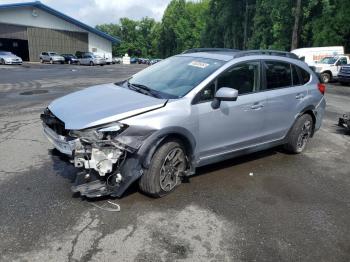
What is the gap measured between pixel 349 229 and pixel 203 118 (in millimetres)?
2083

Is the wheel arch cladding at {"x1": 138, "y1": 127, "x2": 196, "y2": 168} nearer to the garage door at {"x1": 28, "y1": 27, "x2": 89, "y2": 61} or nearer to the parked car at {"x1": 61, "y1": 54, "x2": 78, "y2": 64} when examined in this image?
the parked car at {"x1": 61, "y1": 54, "x2": 78, "y2": 64}

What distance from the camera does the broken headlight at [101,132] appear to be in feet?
12.2

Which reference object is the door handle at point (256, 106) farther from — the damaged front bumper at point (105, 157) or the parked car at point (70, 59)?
the parked car at point (70, 59)

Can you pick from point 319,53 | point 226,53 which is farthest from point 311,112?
point 319,53

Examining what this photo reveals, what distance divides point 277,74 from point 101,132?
10.3 ft

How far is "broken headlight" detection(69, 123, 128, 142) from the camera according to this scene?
12.2 ft

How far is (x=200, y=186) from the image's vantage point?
15.2 feet

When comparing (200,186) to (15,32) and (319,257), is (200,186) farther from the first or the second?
(15,32)

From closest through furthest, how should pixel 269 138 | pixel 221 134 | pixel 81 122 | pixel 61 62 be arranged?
pixel 81 122, pixel 221 134, pixel 269 138, pixel 61 62

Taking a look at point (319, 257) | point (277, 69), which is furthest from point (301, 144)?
point (319, 257)

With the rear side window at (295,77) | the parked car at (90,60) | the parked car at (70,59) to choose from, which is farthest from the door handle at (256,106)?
the parked car at (70,59)

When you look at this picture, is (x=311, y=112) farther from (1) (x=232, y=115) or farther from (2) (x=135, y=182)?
(2) (x=135, y=182)

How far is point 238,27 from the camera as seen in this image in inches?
2159

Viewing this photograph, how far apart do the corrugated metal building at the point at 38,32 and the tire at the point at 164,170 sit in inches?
1853
